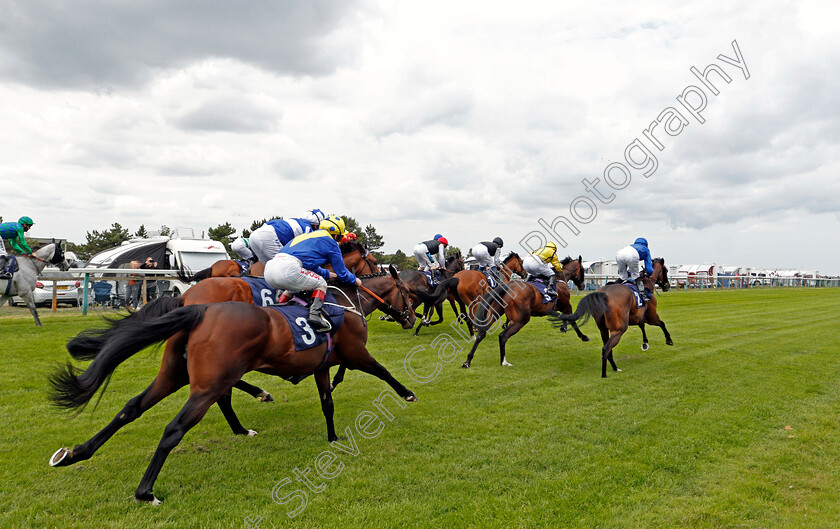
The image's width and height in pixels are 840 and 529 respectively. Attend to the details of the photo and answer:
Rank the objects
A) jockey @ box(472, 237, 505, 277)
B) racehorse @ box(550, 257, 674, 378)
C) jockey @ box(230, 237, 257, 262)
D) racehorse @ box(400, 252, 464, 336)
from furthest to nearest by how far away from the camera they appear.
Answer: jockey @ box(472, 237, 505, 277), racehorse @ box(400, 252, 464, 336), jockey @ box(230, 237, 257, 262), racehorse @ box(550, 257, 674, 378)

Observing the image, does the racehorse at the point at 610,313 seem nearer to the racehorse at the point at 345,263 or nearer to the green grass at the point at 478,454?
the green grass at the point at 478,454

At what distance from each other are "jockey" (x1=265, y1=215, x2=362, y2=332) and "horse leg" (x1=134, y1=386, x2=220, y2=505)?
1.08 m

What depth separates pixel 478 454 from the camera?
4.31 m

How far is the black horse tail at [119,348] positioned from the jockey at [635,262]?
7.05 meters

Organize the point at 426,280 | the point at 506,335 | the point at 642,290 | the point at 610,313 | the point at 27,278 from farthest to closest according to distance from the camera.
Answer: the point at 426,280 < the point at 27,278 < the point at 642,290 < the point at 506,335 < the point at 610,313

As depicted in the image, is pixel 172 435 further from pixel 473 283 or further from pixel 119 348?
pixel 473 283

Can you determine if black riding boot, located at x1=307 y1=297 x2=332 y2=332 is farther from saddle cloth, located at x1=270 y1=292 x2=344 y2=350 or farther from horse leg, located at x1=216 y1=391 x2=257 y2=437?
horse leg, located at x1=216 y1=391 x2=257 y2=437

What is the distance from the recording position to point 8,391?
5.77m

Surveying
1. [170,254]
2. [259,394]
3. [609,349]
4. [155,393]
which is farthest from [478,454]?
[170,254]

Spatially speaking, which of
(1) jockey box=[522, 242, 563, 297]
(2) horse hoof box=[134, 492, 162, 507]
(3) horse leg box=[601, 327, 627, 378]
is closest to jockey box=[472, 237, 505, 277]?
(1) jockey box=[522, 242, 563, 297]

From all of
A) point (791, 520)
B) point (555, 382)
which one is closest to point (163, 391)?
point (791, 520)

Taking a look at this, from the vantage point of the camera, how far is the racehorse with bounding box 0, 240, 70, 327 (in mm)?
10141

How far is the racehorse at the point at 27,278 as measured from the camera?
399 inches

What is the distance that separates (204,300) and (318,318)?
69.7 inches
